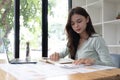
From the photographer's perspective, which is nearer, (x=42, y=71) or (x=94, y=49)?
(x=42, y=71)

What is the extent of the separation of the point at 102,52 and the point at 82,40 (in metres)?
0.42

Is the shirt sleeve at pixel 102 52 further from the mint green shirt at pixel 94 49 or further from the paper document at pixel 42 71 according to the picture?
the paper document at pixel 42 71

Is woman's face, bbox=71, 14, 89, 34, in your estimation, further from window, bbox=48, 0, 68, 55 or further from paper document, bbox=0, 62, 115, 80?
window, bbox=48, 0, 68, 55

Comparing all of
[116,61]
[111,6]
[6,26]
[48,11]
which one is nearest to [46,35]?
[48,11]

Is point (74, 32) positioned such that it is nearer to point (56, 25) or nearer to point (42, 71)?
point (42, 71)

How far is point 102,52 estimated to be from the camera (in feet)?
5.08

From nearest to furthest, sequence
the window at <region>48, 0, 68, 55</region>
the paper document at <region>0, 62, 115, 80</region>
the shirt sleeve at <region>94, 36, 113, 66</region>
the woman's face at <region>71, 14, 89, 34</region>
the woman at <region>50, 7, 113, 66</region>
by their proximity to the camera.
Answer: the paper document at <region>0, 62, 115, 80</region>, the shirt sleeve at <region>94, 36, 113, 66</region>, the woman at <region>50, 7, 113, 66</region>, the woman's face at <region>71, 14, 89, 34</region>, the window at <region>48, 0, 68, 55</region>

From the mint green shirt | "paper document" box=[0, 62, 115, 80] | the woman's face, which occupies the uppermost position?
the woman's face

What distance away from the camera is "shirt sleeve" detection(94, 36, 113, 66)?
4.73 feet

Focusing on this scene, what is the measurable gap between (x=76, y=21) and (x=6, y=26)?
5.23ft

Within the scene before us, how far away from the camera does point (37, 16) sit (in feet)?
10.6

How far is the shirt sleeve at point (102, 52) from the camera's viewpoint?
144cm

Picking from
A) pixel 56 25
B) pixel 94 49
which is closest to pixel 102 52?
pixel 94 49

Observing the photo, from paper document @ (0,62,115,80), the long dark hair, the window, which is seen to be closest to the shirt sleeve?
the long dark hair
